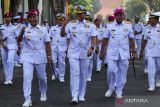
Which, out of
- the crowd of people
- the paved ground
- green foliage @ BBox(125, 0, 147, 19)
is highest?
the crowd of people

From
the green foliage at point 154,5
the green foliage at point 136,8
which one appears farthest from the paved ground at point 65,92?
the green foliage at point 136,8

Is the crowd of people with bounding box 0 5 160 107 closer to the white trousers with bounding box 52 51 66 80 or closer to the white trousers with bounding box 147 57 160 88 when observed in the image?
the white trousers with bounding box 147 57 160 88

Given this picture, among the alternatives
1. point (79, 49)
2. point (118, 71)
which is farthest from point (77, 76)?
point (118, 71)

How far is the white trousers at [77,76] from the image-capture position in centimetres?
1161

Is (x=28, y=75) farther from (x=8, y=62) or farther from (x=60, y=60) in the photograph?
(x=60, y=60)

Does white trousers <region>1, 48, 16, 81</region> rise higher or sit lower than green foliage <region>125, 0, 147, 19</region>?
higher

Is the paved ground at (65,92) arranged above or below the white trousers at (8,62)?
below

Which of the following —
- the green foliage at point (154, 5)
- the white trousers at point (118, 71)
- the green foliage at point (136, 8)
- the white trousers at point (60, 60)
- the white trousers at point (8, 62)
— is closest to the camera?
the white trousers at point (118, 71)

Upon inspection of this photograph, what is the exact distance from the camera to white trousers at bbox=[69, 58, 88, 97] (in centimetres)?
1161

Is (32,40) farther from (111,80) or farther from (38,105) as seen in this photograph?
(111,80)

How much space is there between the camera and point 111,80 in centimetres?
1241

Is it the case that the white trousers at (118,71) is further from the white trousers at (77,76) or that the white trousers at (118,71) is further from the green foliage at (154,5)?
the green foliage at (154,5)

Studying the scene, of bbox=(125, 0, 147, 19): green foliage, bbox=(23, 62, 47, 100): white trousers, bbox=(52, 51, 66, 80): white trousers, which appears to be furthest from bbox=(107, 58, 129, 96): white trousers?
bbox=(125, 0, 147, 19): green foliage

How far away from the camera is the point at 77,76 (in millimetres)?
11648
